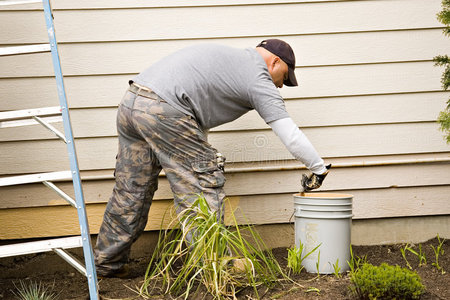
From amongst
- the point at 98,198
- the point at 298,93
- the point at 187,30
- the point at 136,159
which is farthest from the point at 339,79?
the point at 98,198

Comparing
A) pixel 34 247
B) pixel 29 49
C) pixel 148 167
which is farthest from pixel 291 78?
pixel 34 247

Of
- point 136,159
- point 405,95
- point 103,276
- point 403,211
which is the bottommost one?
point 103,276

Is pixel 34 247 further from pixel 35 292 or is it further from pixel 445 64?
pixel 445 64

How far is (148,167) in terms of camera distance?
120 inches

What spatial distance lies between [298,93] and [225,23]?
70 cm

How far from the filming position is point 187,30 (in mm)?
3457

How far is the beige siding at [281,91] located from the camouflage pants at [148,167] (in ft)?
1.47

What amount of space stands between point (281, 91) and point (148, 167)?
113cm

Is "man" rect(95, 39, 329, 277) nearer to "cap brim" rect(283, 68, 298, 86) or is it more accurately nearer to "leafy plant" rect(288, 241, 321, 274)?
"cap brim" rect(283, 68, 298, 86)

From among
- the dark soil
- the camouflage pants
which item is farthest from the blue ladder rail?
the camouflage pants

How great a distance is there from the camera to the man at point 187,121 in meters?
2.84

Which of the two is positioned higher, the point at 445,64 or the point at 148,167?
the point at 445,64

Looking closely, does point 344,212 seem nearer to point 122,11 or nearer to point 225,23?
point 225,23

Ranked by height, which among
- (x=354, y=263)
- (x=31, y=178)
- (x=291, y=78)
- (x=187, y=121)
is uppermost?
(x=291, y=78)
